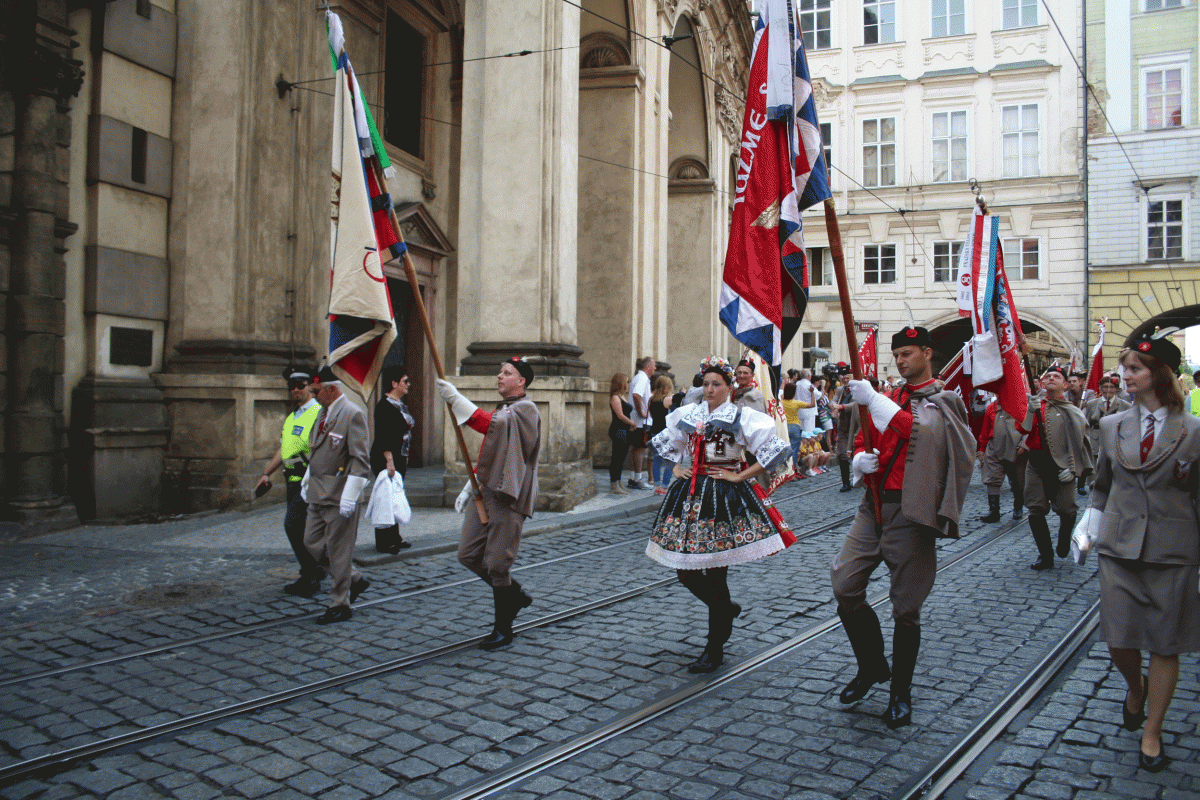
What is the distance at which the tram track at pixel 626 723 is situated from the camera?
3.66 m

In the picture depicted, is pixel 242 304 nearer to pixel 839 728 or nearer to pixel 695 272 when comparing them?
pixel 839 728

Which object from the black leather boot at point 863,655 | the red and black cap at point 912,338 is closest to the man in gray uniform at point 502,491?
the black leather boot at point 863,655

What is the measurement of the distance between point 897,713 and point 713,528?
4.58 feet

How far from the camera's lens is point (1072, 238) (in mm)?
31703

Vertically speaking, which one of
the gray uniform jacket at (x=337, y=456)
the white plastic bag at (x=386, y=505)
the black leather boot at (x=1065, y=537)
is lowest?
the black leather boot at (x=1065, y=537)

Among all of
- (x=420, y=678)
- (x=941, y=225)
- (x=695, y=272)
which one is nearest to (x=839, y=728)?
(x=420, y=678)

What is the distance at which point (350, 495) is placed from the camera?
6.36 meters

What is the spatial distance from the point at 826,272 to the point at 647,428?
23105mm

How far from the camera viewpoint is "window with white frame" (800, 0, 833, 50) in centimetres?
3547

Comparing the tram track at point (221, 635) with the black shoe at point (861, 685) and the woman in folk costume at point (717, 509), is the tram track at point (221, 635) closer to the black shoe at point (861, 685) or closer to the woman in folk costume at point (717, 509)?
the woman in folk costume at point (717, 509)

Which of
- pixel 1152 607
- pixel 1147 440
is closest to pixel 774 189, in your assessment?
pixel 1147 440

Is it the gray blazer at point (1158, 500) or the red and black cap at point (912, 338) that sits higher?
the red and black cap at point (912, 338)

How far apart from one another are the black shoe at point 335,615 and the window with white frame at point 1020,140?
32.4 m

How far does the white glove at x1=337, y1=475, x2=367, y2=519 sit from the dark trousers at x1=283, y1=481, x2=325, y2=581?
0.90m
